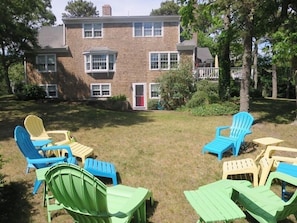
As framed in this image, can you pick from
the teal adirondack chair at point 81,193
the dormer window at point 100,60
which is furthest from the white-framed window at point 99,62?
the teal adirondack chair at point 81,193

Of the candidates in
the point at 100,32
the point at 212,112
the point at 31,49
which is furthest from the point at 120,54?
the point at 212,112

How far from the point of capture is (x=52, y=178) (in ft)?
9.97

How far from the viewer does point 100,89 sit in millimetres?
22125

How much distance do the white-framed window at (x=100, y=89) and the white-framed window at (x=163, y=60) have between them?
3.91 m

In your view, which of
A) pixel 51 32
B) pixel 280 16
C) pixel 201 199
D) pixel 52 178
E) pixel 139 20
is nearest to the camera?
pixel 52 178

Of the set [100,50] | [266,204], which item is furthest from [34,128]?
[100,50]

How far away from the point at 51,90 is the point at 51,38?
4447 mm

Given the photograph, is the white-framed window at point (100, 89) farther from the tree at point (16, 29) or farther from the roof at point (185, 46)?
the roof at point (185, 46)

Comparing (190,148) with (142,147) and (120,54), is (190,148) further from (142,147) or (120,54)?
(120,54)

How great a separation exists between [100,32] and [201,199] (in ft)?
66.0

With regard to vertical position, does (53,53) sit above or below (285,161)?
above

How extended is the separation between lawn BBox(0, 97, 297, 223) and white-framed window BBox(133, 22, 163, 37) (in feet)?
33.3

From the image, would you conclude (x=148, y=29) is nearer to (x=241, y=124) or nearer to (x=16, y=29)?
(x=16, y=29)

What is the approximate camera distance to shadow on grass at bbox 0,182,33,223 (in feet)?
14.1
